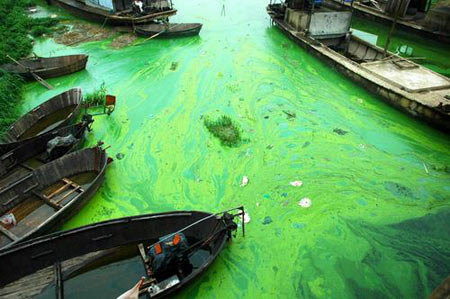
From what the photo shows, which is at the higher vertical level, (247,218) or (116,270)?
(247,218)

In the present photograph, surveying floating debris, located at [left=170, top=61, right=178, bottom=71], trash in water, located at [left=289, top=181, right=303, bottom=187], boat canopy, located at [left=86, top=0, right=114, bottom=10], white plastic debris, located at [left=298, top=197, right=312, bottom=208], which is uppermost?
boat canopy, located at [left=86, top=0, right=114, bottom=10]

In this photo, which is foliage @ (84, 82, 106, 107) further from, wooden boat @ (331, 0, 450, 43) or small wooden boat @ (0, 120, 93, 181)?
wooden boat @ (331, 0, 450, 43)

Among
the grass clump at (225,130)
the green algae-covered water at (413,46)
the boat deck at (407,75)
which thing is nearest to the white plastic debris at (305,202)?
the grass clump at (225,130)

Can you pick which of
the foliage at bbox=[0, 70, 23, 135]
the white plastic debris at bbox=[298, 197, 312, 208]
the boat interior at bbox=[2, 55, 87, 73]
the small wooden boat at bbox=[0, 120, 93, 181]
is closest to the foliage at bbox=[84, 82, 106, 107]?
the foliage at bbox=[0, 70, 23, 135]

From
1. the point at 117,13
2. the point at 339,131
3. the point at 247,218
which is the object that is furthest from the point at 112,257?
the point at 117,13

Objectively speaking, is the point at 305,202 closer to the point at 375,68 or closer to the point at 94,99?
the point at 375,68

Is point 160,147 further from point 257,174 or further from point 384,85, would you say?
point 384,85

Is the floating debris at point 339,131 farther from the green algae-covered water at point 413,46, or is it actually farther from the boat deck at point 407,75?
the green algae-covered water at point 413,46

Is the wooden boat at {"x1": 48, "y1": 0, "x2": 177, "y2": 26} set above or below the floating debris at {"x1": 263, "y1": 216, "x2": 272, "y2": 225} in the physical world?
above
